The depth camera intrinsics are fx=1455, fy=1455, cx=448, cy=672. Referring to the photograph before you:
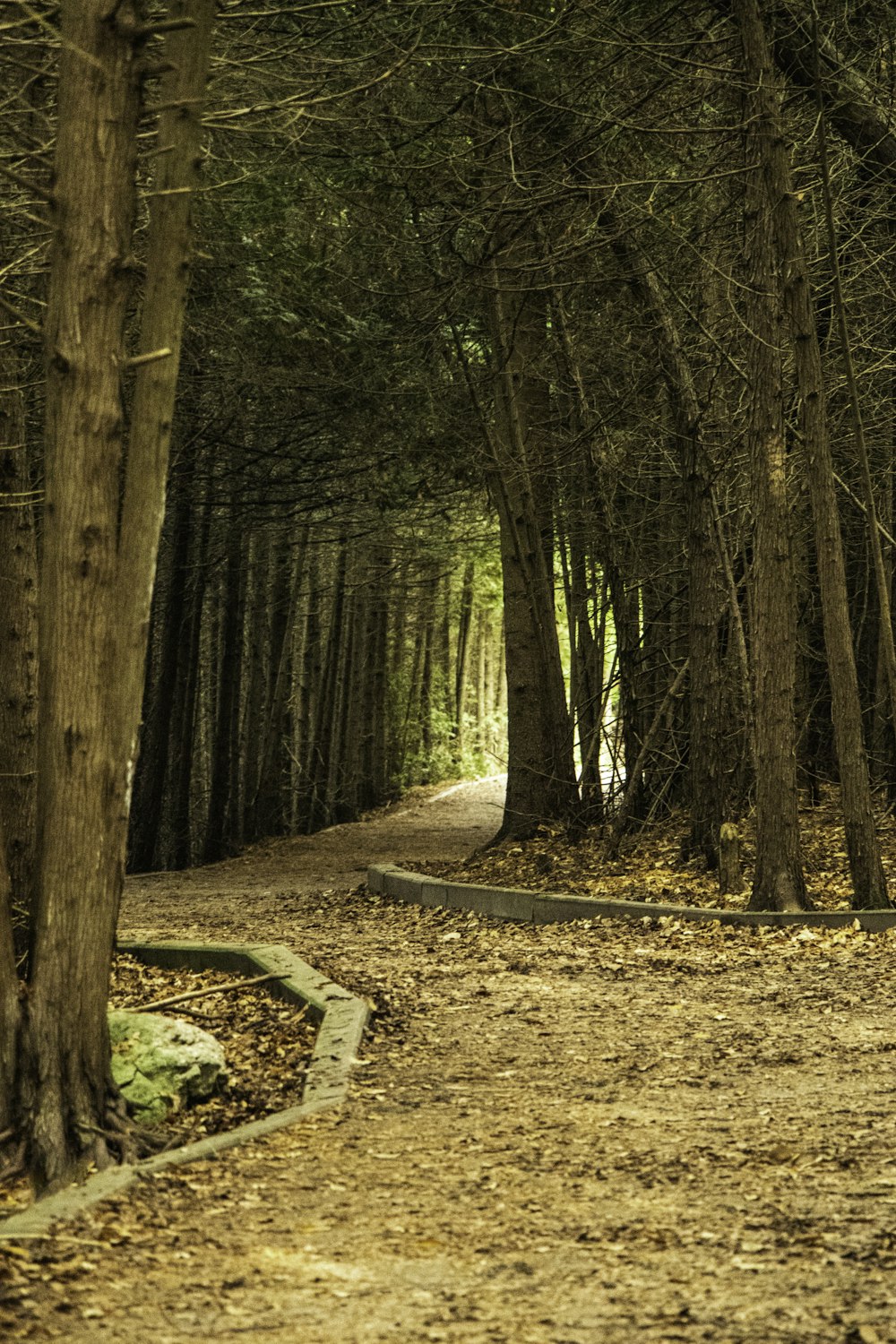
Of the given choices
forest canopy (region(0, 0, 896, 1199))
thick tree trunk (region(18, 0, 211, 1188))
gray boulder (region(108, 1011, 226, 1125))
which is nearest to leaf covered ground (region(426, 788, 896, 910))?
forest canopy (region(0, 0, 896, 1199))

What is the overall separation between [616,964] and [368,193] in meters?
9.13

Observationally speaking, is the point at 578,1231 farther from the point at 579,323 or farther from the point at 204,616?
the point at 204,616

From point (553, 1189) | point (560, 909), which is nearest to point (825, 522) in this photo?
point (560, 909)

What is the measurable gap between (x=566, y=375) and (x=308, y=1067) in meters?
9.91

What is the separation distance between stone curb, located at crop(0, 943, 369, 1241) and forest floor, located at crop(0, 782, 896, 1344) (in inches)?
3.0

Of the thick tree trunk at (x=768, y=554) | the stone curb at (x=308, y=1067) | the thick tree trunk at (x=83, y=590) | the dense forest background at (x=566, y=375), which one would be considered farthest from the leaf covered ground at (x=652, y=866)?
the thick tree trunk at (x=83, y=590)

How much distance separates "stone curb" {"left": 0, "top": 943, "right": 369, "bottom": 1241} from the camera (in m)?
4.48

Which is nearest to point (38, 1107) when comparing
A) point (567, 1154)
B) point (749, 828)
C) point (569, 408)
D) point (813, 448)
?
point (567, 1154)

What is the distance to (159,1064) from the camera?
6.05 m

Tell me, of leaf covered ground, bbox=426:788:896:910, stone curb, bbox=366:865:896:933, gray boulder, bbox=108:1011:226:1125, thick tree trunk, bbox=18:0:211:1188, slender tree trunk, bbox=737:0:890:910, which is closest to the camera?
thick tree trunk, bbox=18:0:211:1188

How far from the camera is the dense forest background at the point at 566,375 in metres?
10.2

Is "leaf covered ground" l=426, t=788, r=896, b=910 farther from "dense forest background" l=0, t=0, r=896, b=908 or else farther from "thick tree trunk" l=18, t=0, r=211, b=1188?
"thick tree trunk" l=18, t=0, r=211, b=1188

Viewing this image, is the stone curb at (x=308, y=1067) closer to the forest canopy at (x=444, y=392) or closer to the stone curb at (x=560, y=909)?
the forest canopy at (x=444, y=392)

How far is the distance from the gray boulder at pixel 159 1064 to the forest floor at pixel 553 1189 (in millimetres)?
643
